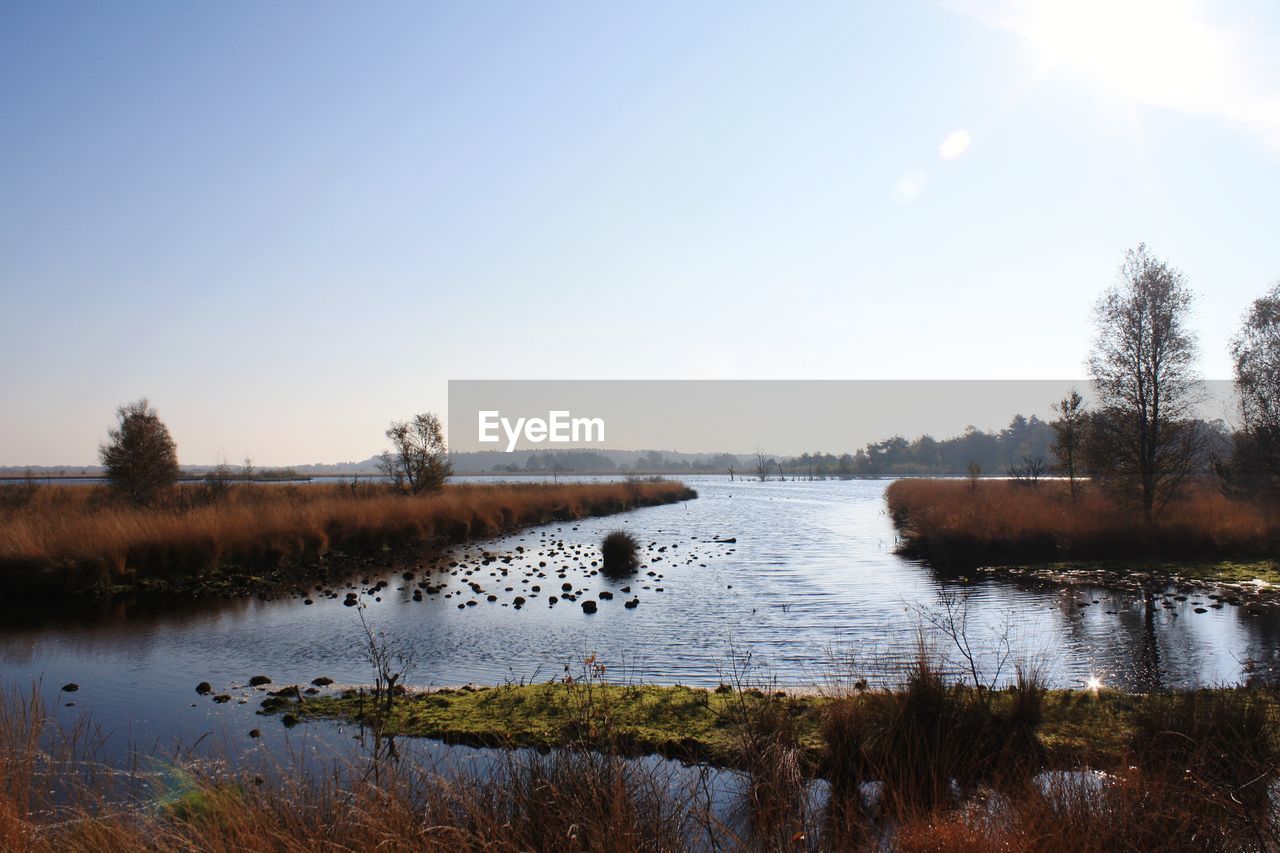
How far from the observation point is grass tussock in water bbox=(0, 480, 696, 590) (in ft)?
61.2

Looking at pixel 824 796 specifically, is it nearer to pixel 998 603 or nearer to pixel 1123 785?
Answer: pixel 1123 785

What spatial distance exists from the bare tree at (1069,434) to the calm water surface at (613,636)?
12160 mm

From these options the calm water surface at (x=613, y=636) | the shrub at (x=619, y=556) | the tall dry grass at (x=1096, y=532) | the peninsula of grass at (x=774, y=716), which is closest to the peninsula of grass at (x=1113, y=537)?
the tall dry grass at (x=1096, y=532)

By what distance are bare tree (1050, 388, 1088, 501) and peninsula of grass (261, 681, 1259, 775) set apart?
24189 mm

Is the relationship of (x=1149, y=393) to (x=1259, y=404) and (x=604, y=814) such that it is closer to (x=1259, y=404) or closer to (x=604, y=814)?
(x=1259, y=404)

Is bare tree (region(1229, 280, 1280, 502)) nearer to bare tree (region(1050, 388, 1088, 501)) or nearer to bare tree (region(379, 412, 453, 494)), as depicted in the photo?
bare tree (region(1050, 388, 1088, 501))

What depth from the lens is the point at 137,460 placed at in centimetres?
3294

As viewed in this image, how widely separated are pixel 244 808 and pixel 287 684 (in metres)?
6.86

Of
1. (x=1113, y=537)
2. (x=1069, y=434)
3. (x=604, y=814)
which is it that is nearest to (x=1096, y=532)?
(x=1113, y=537)

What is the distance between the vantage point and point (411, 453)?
41.5m

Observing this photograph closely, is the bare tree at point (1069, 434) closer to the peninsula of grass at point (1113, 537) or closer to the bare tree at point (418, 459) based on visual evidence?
the peninsula of grass at point (1113, 537)

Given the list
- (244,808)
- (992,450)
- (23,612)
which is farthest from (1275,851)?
(992,450)

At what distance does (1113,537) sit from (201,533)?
84.2 feet

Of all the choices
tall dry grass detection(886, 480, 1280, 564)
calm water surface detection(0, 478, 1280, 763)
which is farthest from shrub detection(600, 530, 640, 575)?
tall dry grass detection(886, 480, 1280, 564)
